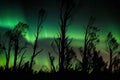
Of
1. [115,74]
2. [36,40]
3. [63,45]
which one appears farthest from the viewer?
[36,40]

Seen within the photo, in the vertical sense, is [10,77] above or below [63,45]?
below

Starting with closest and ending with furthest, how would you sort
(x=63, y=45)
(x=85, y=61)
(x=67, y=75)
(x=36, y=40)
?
1. (x=67, y=75)
2. (x=63, y=45)
3. (x=85, y=61)
4. (x=36, y=40)

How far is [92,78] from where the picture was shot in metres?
15.9

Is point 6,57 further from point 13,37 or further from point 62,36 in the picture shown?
point 62,36

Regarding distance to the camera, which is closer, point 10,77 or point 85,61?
point 10,77

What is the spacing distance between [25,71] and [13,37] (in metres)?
32.4

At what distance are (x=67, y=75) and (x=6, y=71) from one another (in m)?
3.59

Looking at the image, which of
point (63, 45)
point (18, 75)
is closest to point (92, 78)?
point (18, 75)

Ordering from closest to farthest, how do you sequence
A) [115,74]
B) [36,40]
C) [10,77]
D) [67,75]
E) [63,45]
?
[10,77] → [67,75] → [115,74] → [63,45] → [36,40]

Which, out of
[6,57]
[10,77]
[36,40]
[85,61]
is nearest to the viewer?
[10,77]

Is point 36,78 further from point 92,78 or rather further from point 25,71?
point 92,78

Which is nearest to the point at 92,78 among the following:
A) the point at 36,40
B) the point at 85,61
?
the point at 85,61

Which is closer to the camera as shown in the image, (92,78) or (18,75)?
(18,75)

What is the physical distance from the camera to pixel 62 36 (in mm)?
30562
